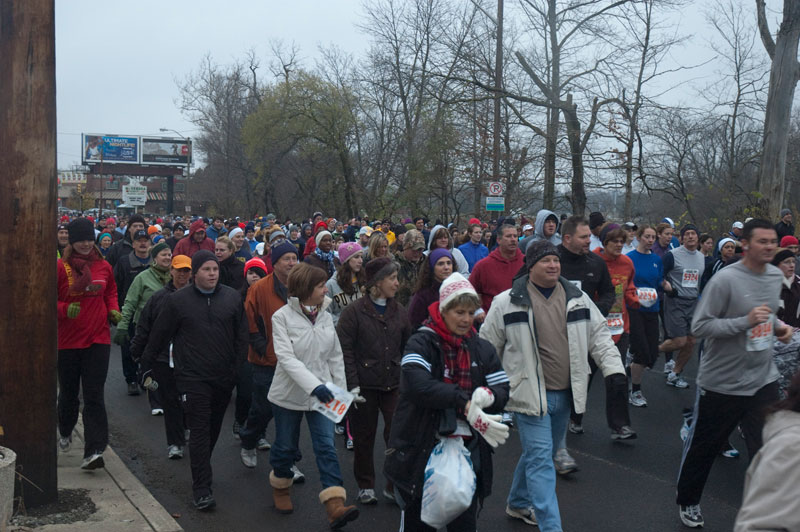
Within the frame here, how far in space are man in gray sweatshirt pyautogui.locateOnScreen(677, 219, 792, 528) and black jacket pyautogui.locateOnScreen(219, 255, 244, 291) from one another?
205 inches

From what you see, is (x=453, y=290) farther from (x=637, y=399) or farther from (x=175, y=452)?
(x=637, y=399)

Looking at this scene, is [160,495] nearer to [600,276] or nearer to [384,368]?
[384,368]

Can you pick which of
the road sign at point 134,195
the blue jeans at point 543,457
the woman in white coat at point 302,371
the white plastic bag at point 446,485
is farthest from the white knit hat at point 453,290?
the road sign at point 134,195

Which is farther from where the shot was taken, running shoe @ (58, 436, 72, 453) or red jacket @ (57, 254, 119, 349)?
running shoe @ (58, 436, 72, 453)

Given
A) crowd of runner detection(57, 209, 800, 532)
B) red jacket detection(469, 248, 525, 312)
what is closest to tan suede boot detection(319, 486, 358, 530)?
crowd of runner detection(57, 209, 800, 532)

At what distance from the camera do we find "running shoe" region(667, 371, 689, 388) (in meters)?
9.96

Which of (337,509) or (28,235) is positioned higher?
(28,235)

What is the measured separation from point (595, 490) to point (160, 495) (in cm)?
352

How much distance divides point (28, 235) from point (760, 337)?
502 centimetres

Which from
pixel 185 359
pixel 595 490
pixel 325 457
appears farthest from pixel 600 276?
pixel 185 359

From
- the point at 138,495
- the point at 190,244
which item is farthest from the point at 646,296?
the point at 190,244

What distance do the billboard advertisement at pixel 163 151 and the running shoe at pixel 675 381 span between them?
80881 millimetres

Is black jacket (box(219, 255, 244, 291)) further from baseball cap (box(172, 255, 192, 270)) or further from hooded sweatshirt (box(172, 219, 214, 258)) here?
hooded sweatshirt (box(172, 219, 214, 258))

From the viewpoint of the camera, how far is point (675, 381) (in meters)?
10.0
